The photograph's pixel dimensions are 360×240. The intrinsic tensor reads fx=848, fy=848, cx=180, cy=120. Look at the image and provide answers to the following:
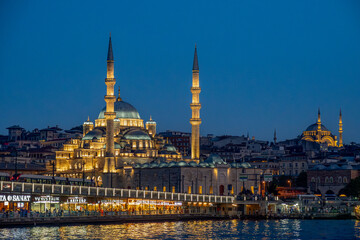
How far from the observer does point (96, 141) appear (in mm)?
95562

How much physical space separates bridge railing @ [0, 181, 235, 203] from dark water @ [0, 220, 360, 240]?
3.64m

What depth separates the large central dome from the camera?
329 feet

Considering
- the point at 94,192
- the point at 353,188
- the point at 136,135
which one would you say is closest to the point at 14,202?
the point at 94,192

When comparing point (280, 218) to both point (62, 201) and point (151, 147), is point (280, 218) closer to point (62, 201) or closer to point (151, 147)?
point (62, 201)

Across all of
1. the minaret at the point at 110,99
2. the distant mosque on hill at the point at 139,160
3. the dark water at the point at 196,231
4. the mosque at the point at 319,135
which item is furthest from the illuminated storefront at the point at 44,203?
the mosque at the point at 319,135

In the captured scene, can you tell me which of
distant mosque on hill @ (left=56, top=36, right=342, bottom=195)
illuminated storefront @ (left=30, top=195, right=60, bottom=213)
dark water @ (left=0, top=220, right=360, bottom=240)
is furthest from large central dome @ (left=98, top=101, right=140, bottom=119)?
illuminated storefront @ (left=30, top=195, right=60, bottom=213)

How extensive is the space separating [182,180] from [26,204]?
2547 centimetres

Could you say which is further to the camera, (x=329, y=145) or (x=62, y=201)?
(x=329, y=145)

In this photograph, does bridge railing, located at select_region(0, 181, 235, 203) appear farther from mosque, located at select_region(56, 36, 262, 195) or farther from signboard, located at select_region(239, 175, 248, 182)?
signboard, located at select_region(239, 175, 248, 182)

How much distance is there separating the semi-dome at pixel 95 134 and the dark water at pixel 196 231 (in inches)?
1336

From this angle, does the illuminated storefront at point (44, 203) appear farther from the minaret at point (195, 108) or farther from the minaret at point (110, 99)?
the minaret at point (195, 108)

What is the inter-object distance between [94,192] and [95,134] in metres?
33.7

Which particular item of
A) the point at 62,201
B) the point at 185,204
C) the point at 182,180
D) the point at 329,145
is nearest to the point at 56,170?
the point at 182,180

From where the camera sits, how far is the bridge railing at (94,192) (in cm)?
5712
